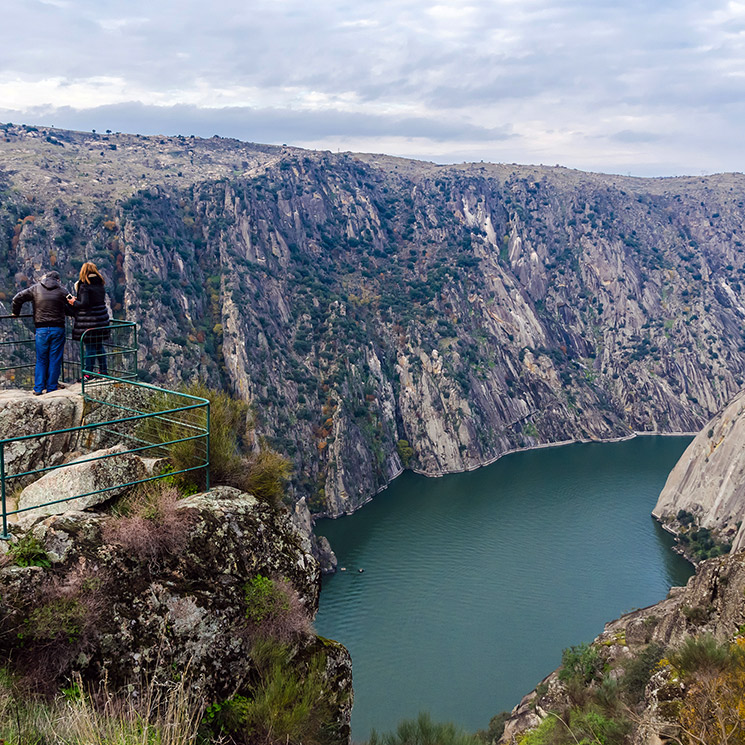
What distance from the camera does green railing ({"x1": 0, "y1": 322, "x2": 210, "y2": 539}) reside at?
7176mm

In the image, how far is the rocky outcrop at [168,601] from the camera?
5621 millimetres

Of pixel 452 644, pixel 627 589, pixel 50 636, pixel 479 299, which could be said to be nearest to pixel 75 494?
pixel 50 636

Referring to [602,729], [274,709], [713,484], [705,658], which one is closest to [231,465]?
[274,709]

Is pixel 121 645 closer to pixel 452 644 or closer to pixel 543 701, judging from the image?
pixel 543 701

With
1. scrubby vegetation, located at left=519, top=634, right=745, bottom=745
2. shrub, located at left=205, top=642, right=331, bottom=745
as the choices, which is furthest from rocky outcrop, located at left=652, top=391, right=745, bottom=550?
shrub, located at left=205, top=642, right=331, bottom=745

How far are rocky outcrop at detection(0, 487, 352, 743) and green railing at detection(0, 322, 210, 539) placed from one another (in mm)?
622

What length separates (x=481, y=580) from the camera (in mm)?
44312

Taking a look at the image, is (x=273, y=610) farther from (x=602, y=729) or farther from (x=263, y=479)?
(x=602, y=729)

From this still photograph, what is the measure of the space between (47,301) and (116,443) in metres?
2.61

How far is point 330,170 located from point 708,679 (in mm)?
109989

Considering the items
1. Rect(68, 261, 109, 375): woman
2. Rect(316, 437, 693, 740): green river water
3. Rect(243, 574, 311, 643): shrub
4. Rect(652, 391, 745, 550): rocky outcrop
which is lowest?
Rect(316, 437, 693, 740): green river water

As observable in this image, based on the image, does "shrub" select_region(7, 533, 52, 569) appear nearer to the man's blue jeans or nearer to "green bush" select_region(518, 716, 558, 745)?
the man's blue jeans

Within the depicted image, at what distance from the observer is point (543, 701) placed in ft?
79.6

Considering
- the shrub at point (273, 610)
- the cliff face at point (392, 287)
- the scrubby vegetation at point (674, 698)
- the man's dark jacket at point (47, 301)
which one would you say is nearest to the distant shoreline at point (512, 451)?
the cliff face at point (392, 287)
